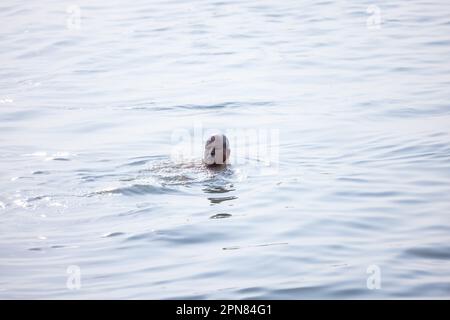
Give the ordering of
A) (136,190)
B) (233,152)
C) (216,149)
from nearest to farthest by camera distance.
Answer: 1. (136,190)
2. (216,149)
3. (233,152)

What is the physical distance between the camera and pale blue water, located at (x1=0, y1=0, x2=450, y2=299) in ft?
26.2

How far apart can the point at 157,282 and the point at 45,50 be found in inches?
533

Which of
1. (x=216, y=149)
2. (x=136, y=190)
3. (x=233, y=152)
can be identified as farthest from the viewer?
(x=233, y=152)

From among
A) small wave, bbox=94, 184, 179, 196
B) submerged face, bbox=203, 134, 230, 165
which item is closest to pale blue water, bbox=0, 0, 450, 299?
small wave, bbox=94, 184, 179, 196

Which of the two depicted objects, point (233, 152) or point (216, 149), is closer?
point (216, 149)

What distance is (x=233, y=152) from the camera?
40.4 feet

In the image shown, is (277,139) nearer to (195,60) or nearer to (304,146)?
(304,146)

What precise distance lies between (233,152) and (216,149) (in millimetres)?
1292

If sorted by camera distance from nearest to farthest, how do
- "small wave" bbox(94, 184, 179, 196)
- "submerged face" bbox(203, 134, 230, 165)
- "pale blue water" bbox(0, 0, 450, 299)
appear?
"pale blue water" bbox(0, 0, 450, 299) → "small wave" bbox(94, 184, 179, 196) → "submerged face" bbox(203, 134, 230, 165)

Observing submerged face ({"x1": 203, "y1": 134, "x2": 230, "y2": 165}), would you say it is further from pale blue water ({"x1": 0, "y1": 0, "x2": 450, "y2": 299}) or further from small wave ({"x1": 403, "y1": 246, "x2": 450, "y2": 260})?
small wave ({"x1": 403, "y1": 246, "x2": 450, "y2": 260})

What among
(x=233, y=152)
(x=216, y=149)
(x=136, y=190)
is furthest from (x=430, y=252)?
(x=233, y=152)

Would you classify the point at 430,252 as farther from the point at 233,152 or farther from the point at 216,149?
the point at 233,152

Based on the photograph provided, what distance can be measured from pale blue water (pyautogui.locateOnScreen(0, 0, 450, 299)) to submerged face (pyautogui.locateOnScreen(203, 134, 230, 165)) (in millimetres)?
224

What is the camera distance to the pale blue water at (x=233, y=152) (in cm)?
800
